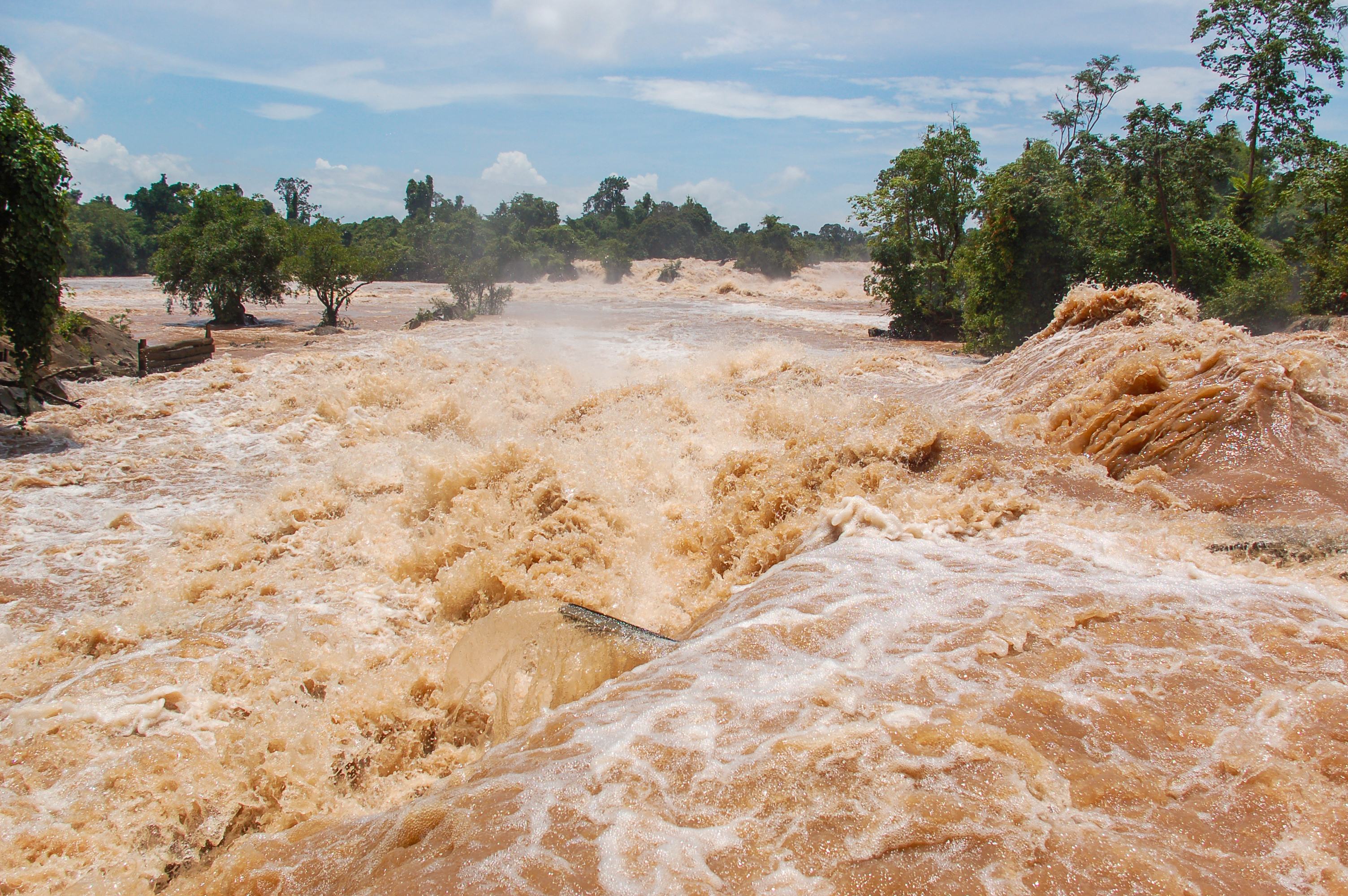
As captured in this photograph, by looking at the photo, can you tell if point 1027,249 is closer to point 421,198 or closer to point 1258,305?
point 1258,305

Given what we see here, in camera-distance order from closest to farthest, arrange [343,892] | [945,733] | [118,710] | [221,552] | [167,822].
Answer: [343,892]
[945,733]
[167,822]
[118,710]
[221,552]

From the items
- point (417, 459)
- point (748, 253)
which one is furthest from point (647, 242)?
point (417, 459)

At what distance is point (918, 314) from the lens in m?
20.4

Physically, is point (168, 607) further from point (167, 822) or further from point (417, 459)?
point (417, 459)

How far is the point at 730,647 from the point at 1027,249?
1356cm

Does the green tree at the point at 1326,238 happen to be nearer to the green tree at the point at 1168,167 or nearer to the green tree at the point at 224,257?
the green tree at the point at 1168,167

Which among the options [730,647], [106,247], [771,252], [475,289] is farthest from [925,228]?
[106,247]

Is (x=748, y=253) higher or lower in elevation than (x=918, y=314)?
higher

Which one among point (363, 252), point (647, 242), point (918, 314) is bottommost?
point (918, 314)

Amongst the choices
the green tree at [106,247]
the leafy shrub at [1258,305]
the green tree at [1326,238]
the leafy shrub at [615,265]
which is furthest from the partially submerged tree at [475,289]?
the green tree at [106,247]

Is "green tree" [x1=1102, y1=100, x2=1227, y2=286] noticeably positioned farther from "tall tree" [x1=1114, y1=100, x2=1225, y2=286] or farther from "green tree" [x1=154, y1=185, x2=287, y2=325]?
"green tree" [x1=154, y1=185, x2=287, y2=325]

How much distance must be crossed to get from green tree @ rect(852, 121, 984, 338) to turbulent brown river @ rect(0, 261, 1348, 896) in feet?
37.6

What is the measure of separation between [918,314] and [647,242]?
39.0 m

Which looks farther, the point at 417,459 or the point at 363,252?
the point at 363,252
